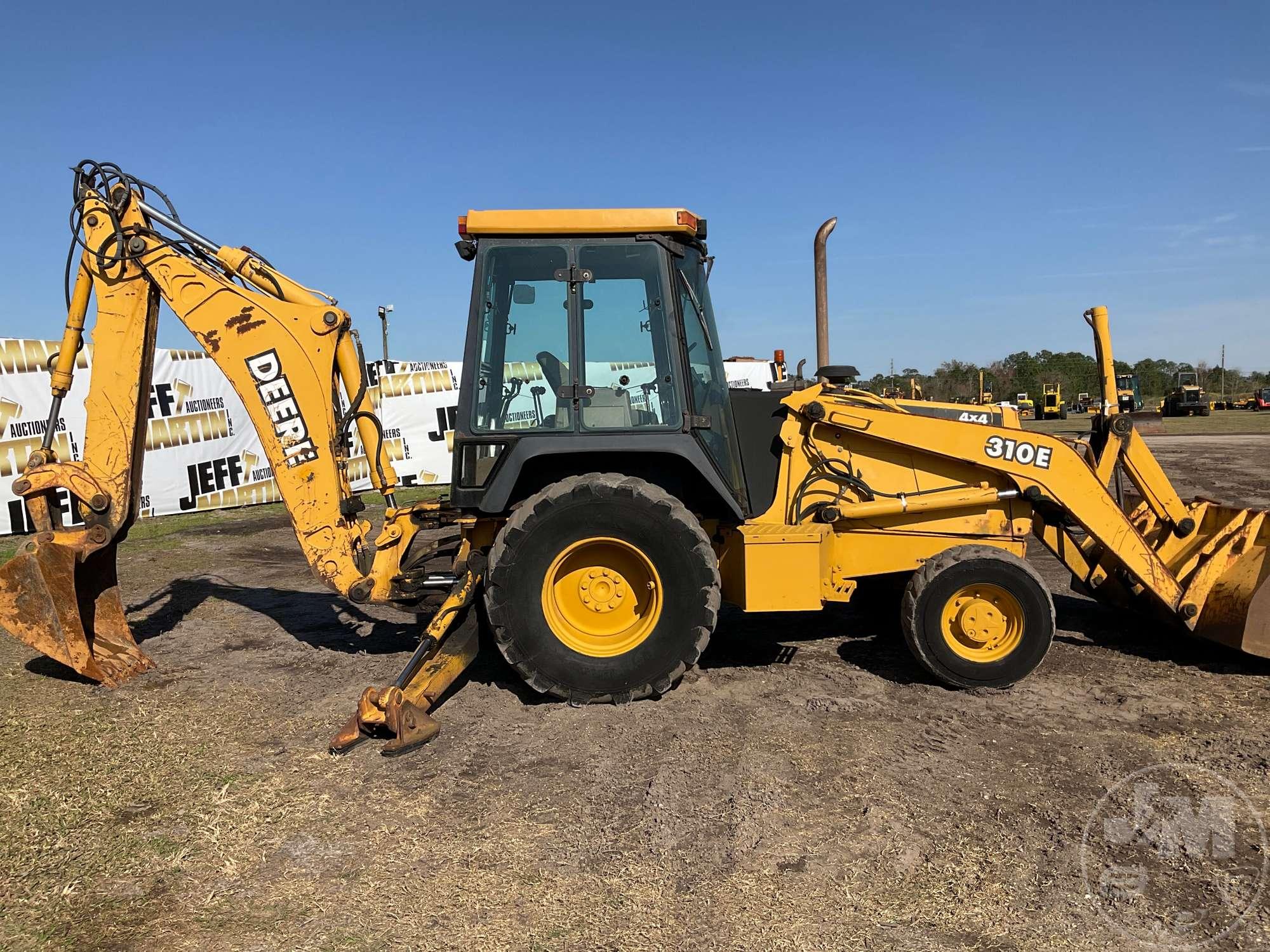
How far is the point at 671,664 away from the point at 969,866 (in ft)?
6.07

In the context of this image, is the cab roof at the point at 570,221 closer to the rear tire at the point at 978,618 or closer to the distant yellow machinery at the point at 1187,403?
the rear tire at the point at 978,618

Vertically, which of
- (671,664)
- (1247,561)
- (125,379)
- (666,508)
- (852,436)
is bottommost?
(671,664)

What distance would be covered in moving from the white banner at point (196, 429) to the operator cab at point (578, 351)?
5.50m

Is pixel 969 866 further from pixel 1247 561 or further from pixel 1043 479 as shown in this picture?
pixel 1247 561

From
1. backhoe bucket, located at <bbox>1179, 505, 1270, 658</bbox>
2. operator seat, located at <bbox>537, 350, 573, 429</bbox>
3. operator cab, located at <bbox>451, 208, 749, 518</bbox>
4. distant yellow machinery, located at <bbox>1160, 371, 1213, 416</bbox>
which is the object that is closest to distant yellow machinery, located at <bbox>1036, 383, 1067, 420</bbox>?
distant yellow machinery, located at <bbox>1160, 371, 1213, 416</bbox>

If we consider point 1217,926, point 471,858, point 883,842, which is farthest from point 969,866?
point 471,858

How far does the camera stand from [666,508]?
4535mm

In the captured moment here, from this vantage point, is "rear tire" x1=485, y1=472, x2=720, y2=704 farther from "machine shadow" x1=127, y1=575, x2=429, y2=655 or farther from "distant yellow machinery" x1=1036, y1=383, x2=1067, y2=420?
"distant yellow machinery" x1=1036, y1=383, x2=1067, y2=420

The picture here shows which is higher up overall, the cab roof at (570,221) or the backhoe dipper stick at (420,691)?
the cab roof at (570,221)

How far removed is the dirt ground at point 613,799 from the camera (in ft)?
9.34

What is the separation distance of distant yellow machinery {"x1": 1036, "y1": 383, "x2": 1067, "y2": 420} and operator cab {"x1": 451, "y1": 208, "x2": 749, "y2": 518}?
43.0 m

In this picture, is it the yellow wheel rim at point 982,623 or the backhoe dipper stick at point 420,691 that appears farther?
the yellow wheel rim at point 982,623

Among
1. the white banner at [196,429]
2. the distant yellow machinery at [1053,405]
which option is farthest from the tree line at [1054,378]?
the white banner at [196,429]

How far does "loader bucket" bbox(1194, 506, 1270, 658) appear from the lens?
15.7ft
